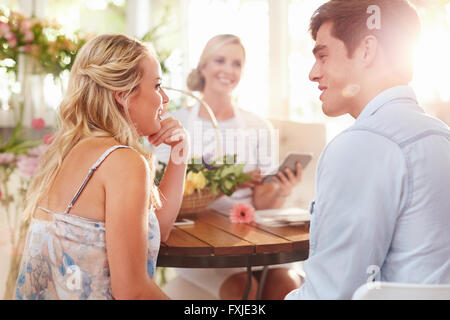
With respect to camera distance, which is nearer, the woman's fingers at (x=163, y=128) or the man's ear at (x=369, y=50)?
the man's ear at (x=369, y=50)

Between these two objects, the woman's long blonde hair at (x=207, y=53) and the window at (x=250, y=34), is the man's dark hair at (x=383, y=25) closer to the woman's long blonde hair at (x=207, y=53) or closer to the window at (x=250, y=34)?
the woman's long blonde hair at (x=207, y=53)

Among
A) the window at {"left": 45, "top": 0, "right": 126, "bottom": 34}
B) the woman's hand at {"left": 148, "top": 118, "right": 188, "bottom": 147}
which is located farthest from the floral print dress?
the window at {"left": 45, "top": 0, "right": 126, "bottom": 34}

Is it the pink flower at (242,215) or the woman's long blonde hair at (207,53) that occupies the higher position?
the woman's long blonde hair at (207,53)

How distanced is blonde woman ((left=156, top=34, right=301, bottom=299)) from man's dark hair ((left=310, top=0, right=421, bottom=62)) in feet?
3.69

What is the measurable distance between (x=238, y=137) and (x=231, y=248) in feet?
4.03

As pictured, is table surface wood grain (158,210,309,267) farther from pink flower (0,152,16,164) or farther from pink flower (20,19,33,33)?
pink flower (20,19,33,33)

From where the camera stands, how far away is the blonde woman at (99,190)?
3.55ft

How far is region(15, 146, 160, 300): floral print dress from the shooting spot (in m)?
1.14

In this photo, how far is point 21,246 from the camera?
2.72 m

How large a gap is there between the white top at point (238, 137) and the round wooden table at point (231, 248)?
33.0 inches

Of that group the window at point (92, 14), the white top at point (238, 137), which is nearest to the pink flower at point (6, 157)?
the white top at point (238, 137)

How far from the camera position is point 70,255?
116 cm
